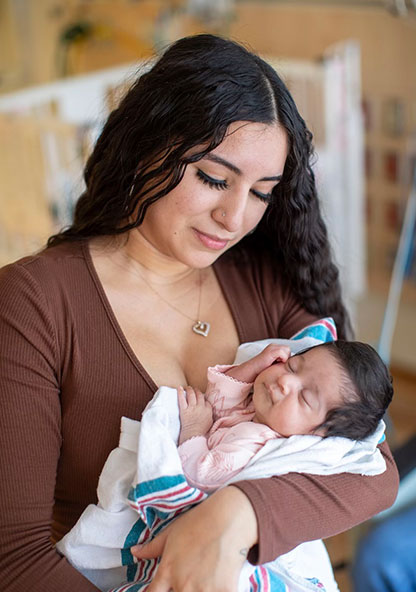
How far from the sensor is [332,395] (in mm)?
1165

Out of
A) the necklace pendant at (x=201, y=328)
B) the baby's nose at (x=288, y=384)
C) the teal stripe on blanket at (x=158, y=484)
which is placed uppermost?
the necklace pendant at (x=201, y=328)

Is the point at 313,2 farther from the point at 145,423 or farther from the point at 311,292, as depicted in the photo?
the point at 145,423

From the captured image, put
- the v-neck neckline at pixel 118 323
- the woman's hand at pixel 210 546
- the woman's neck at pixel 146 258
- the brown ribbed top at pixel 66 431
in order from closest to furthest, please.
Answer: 1. the woman's hand at pixel 210 546
2. the brown ribbed top at pixel 66 431
3. the v-neck neckline at pixel 118 323
4. the woman's neck at pixel 146 258

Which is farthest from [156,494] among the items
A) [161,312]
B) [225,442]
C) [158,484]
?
[161,312]

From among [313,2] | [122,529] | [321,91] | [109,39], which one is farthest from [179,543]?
[109,39]

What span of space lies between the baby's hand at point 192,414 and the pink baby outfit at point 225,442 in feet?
0.05

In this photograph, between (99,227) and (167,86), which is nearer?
(167,86)

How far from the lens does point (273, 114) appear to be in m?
1.26

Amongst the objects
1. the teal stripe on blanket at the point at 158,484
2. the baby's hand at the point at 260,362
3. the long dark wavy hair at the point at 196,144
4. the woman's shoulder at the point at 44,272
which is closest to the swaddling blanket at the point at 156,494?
the teal stripe on blanket at the point at 158,484

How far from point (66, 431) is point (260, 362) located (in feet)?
1.05

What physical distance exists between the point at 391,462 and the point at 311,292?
343mm

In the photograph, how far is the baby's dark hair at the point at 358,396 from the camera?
3.82 feet

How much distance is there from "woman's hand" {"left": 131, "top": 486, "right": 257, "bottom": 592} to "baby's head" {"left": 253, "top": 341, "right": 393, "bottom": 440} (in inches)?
5.9

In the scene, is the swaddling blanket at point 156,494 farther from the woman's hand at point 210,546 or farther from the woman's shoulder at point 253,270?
the woman's shoulder at point 253,270
